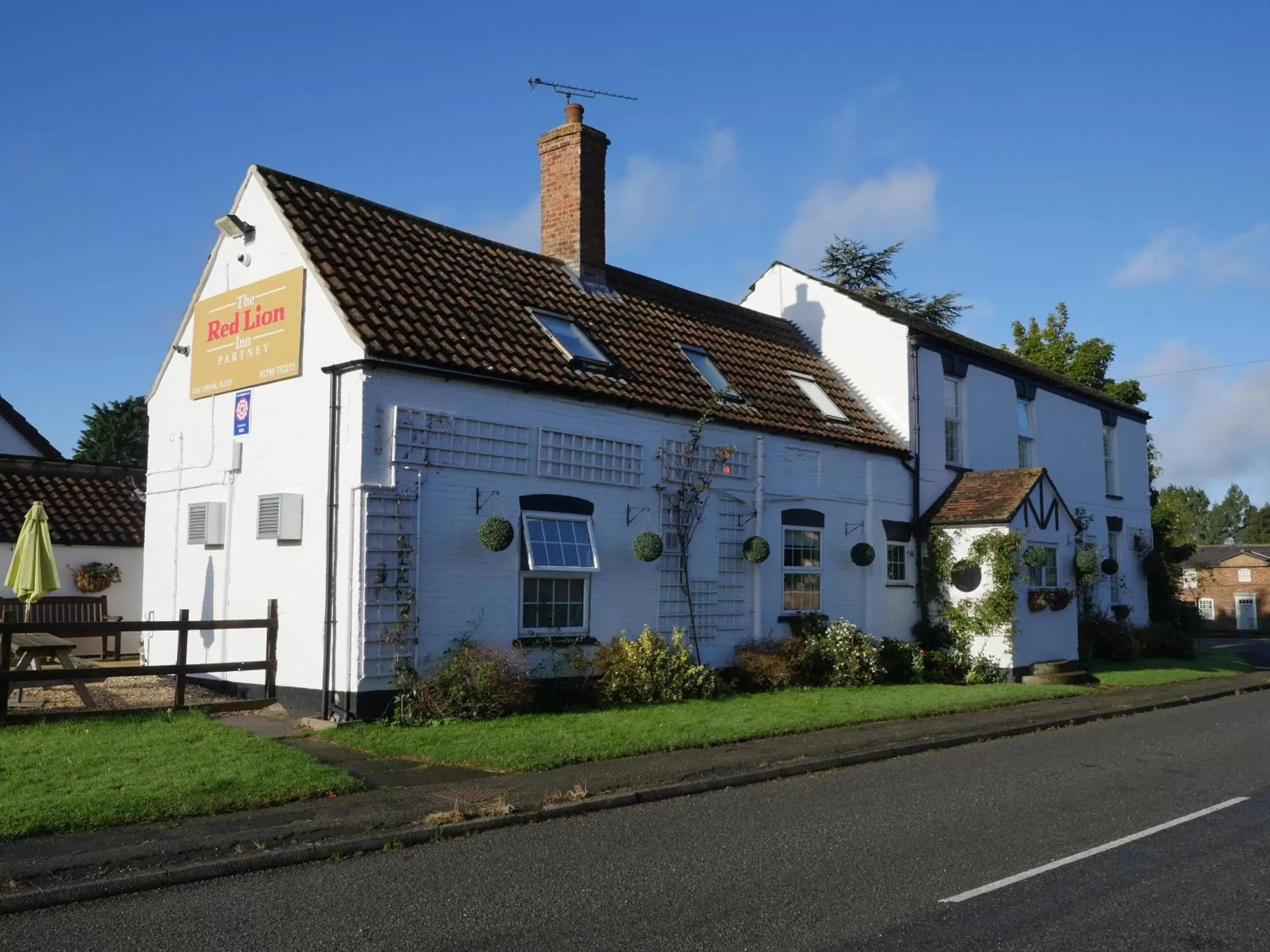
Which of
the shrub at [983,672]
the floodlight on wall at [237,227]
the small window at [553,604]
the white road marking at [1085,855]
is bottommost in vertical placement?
the white road marking at [1085,855]

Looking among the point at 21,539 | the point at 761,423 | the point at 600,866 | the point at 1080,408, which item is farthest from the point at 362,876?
the point at 1080,408

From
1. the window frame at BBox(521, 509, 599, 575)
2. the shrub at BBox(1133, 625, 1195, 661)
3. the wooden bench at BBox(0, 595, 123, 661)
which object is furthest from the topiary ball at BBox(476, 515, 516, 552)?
the shrub at BBox(1133, 625, 1195, 661)

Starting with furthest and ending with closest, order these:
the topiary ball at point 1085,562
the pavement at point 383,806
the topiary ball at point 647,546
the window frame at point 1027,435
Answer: the window frame at point 1027,435 < the topiary ball at point 1085,562 < the topiary ball at point 647,546 < the pavement at point 383,806

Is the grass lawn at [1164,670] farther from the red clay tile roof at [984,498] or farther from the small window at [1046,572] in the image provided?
the red clay tile roof at [984,498]

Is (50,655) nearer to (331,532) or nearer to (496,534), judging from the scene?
(331,532)

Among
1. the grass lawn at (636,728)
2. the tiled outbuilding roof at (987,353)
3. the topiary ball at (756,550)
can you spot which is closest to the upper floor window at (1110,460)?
the tiled outbuilding roof at (987,353)

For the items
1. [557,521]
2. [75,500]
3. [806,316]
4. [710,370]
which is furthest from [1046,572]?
[75,500]

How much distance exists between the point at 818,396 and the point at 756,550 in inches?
208

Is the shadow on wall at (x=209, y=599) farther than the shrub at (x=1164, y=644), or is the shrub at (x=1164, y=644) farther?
the shrub at (x=1164, y=644)

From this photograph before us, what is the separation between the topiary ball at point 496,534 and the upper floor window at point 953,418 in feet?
41.8

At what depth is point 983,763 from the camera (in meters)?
12.0

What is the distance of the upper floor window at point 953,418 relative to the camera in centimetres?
2375

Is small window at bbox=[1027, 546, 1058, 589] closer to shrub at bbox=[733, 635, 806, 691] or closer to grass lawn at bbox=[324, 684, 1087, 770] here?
grass lawn at bbox=[324, 684, 1087, 770]

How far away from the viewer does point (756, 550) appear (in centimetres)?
1780
